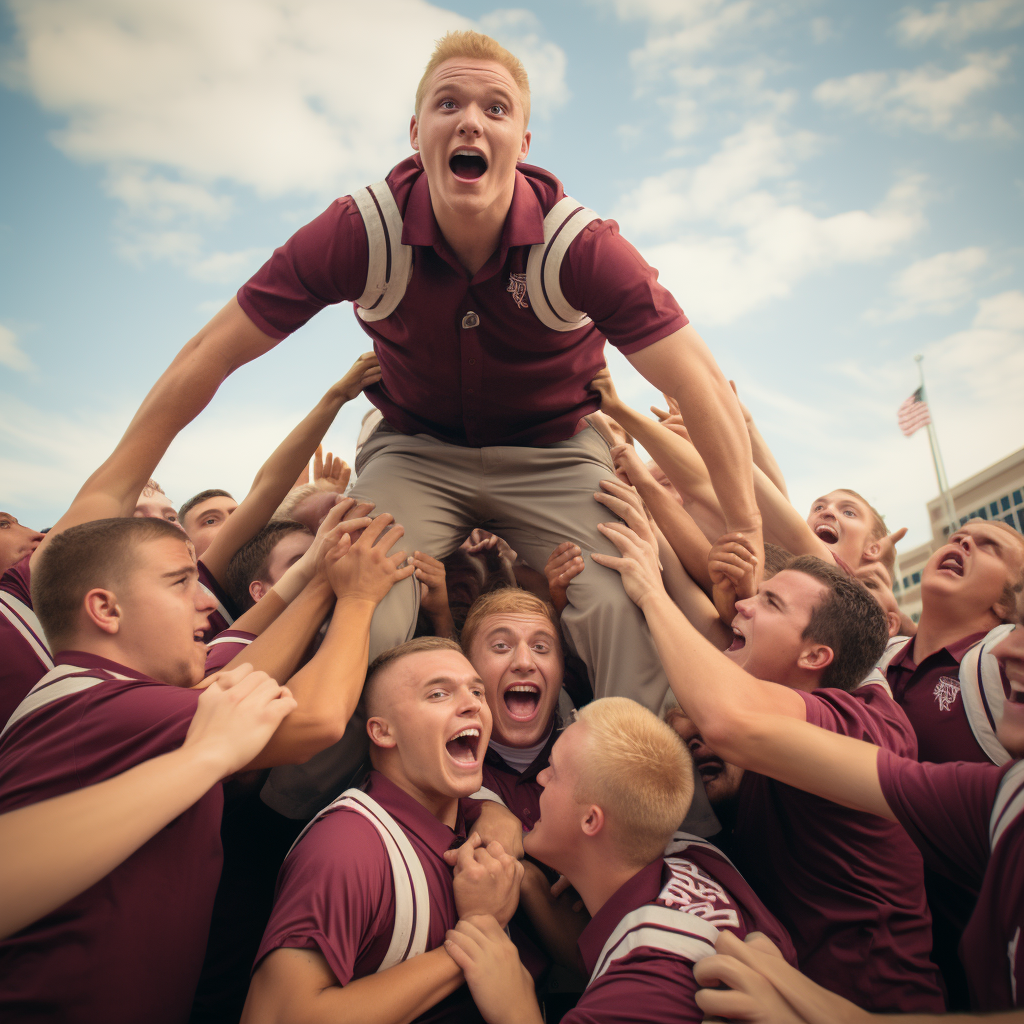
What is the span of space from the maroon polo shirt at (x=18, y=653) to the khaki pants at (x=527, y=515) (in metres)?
1.33

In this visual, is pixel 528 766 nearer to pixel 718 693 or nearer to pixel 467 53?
pixel 718 693

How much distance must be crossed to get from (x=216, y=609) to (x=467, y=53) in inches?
103

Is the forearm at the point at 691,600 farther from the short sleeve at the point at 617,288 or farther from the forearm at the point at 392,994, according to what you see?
the forearm at the point at 392,994

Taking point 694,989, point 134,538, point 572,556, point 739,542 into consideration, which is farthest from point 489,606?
point 694,989

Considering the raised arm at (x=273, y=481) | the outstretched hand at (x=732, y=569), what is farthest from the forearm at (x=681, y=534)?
the raised arm at (x=273, y=481)

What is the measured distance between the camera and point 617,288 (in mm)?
2957

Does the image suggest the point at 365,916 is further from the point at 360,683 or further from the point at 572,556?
the point at 572,556

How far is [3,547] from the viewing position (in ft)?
14.3

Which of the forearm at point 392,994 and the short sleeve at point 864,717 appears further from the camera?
the short sleeve at point 864,717

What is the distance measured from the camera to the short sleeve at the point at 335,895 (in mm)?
2109

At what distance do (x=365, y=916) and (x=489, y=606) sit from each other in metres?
1.64

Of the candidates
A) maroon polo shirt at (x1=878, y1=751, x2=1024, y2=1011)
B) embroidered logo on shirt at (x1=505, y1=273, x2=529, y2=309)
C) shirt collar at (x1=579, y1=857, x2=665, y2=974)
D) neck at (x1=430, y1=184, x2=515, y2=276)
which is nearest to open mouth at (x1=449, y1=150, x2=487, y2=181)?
neck at (x1=430, y1=184, x2=515, y2=276)

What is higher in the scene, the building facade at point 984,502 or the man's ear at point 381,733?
the building facade at point 984,502

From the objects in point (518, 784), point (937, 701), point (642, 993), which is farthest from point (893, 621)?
point (642, 993)
